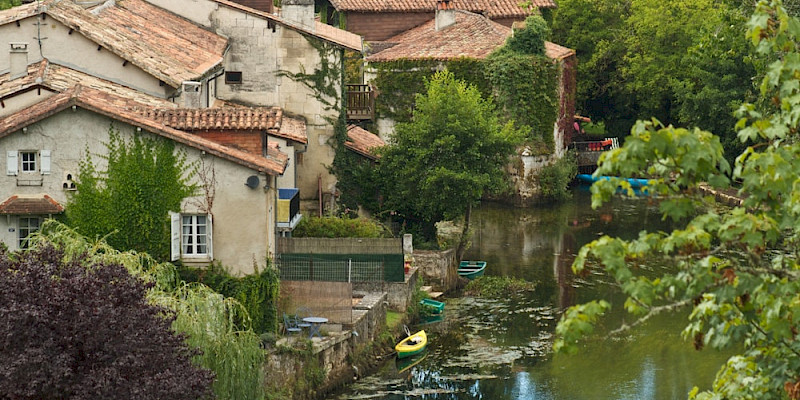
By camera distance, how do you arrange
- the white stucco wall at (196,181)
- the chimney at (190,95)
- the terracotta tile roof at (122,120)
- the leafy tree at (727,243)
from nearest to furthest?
the leafy tree at (727,243) < the terracotta tile roof at (122,120) < the white stucco wall at (196,181) < the chimney at (190,95)

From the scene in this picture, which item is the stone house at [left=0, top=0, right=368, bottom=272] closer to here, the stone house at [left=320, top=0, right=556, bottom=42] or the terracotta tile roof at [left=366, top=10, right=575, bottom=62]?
the terracotta tile roof at [left=366, top=10, right=575, bottom=62]

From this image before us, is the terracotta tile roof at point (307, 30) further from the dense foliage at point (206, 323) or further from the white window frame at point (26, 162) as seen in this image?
the dense foliage at point (206, 323)

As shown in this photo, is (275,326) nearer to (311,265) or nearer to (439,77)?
(311,265)

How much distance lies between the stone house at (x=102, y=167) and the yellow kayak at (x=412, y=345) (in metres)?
6.16

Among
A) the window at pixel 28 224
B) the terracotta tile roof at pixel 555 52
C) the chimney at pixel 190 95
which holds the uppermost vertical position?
the terracotta tile roof at pixel 555 52

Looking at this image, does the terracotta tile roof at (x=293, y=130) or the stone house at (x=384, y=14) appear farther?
the stone house at (x=384, y=14)

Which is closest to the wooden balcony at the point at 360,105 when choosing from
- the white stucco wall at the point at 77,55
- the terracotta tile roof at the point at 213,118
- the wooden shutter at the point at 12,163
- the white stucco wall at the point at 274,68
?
the white stucco wall at the point at 274,68

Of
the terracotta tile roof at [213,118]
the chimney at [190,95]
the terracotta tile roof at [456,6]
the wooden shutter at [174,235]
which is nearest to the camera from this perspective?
the wooden shutter at [174,235]

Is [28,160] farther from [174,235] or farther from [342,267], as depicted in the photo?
[342,267]

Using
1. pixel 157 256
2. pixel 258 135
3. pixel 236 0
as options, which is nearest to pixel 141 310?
pixel 157 256

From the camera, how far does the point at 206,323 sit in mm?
27281

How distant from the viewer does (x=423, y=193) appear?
150 feet

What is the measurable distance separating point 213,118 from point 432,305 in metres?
11.3

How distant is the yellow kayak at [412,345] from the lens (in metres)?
Result: 36.2
